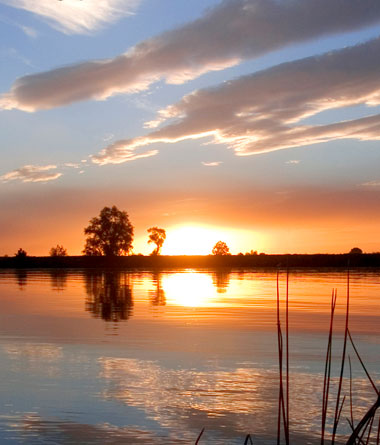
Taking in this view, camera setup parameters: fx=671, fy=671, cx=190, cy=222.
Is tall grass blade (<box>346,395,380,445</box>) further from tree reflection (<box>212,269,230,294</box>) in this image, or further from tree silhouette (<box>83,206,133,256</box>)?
tree silhouette (<box>83,206,133,256</box>)

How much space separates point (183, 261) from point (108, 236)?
51.2 ft

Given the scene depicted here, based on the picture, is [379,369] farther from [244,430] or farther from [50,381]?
[50,381]

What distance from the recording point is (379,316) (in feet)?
70.8

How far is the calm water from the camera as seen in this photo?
865 centimetres

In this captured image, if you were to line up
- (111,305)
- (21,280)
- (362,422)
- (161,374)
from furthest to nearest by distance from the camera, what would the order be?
(21,280) → (111,305) → (161,374) → (362,422)

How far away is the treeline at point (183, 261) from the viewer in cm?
10100

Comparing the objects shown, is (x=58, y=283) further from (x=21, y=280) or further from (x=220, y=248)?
(x=220, y=248)

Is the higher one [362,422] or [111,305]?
[362,422]

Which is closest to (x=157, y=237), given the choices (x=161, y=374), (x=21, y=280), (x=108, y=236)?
(x=108, y=236)

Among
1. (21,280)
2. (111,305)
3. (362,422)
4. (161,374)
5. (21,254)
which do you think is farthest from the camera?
(21,254)

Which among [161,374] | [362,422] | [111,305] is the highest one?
[362,422]

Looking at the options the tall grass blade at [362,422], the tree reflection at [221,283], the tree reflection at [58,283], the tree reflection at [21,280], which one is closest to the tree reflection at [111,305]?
the tree reflection at [221,283]

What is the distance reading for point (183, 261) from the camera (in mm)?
120688

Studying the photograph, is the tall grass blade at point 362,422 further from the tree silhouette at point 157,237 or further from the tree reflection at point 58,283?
the tree silhouette at point 157,237
